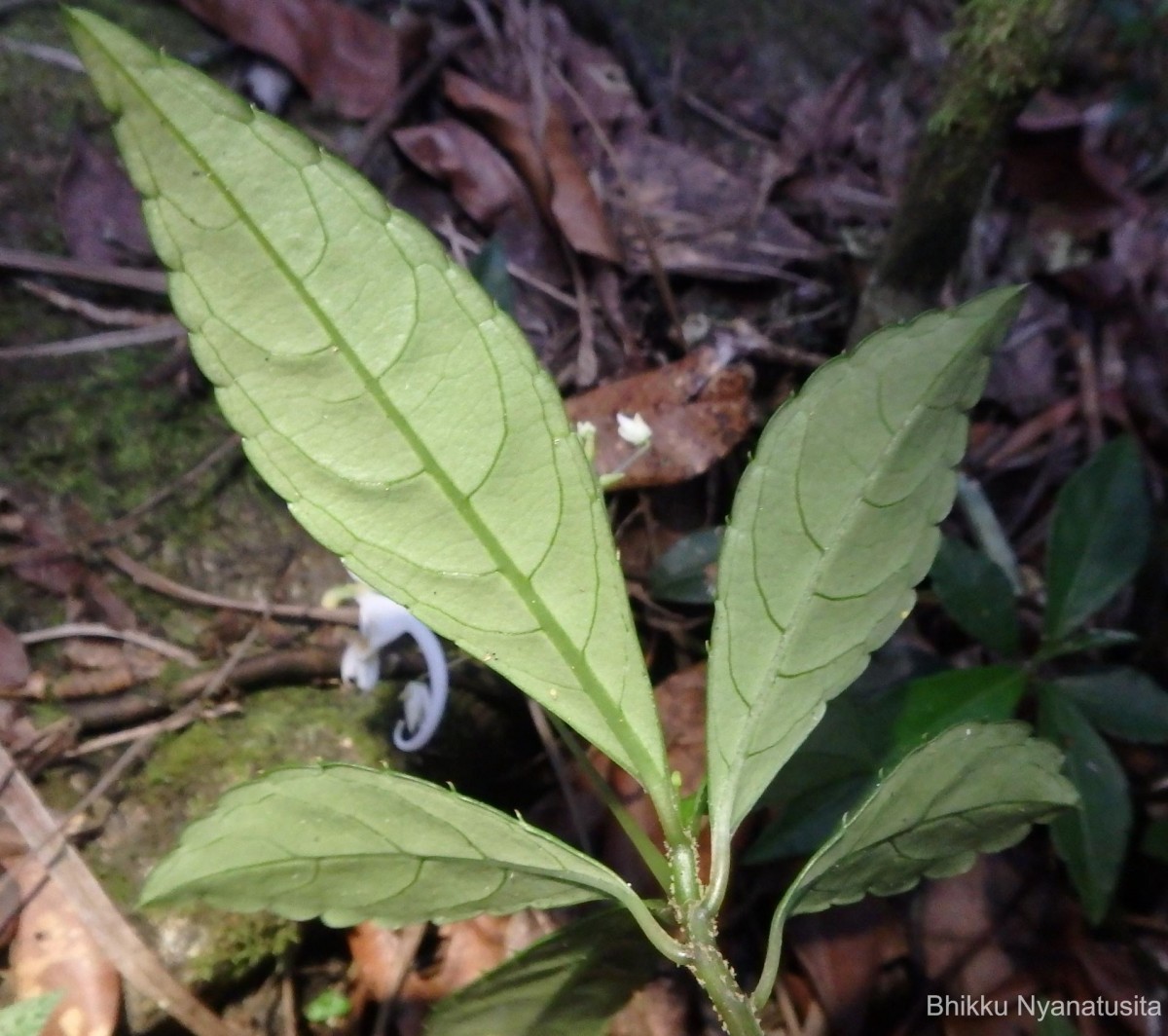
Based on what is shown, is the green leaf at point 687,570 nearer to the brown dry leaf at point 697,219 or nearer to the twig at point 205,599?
the twig at point 205,599

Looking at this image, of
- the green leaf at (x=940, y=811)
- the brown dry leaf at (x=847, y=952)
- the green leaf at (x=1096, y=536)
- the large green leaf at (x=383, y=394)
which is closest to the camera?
the large green leaf at (x=383, y=394)

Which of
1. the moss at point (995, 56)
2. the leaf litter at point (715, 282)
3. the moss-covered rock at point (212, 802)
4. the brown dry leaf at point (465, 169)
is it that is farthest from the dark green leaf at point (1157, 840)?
the brown dry leaf at point (465, 169)

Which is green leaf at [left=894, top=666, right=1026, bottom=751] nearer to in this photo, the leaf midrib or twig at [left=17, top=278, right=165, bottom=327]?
the leaf midrib

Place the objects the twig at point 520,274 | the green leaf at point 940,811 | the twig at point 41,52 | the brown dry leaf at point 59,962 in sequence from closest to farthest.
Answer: the green leaf at point 940,811 → the brown dry leaf at point 59,962 → the twig at point 41,52 → the twig at point 520,274

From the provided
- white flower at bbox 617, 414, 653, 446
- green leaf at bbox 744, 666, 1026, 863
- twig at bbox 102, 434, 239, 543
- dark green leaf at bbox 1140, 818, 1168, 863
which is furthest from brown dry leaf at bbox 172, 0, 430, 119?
dark green leaf at bbox 1140, 818, 1168, 863

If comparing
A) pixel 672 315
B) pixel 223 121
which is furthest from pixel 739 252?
pixel 223 121

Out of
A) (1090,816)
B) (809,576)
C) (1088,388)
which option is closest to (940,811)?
(809,576)

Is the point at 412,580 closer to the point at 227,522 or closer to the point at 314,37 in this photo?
the point at 227,522

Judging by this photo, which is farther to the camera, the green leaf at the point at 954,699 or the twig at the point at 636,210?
the twig at the point at 636,210
